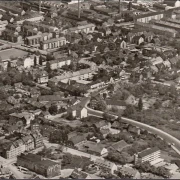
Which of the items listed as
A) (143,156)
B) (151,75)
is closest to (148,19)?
(151,75)

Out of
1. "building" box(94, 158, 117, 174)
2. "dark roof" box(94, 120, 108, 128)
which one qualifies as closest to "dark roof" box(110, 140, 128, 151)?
"building" box(94, 158, 117, 174)

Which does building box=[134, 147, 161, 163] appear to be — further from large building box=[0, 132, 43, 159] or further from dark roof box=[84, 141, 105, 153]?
large building box=[0, 132, 43, 159]

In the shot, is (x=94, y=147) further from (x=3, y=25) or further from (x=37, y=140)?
(x=3, y=25)

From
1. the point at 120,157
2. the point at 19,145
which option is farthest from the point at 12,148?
the point at 120,157

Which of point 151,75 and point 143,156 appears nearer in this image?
point 143,156

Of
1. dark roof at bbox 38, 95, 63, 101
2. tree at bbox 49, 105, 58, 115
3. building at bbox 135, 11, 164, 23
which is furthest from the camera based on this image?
building at bbox 135, 11, 164, 23

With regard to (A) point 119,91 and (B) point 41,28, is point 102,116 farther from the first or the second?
(B) point 41,28
